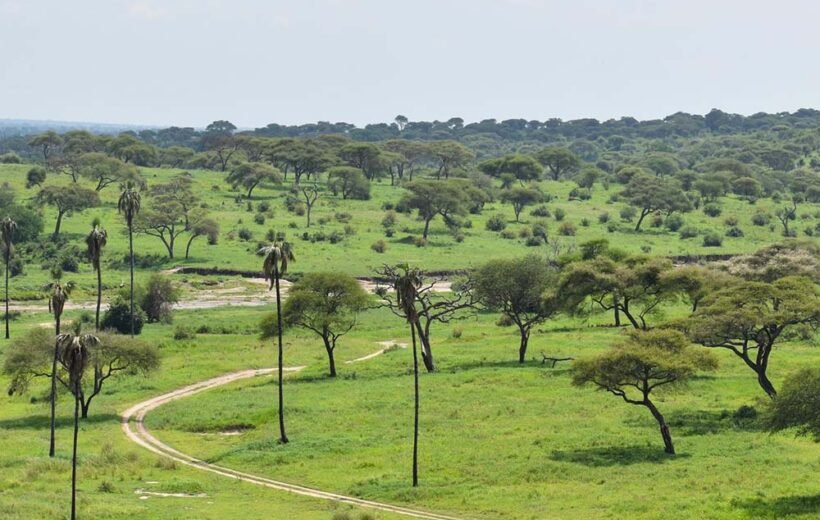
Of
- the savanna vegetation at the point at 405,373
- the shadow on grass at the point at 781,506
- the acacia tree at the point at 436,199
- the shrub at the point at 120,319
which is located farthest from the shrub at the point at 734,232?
the shadow on grass at the point at 781,506

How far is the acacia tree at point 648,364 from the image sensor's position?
50.9m

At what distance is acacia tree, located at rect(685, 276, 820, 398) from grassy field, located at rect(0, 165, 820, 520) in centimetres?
345

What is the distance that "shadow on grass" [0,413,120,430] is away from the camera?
6284 centimetres

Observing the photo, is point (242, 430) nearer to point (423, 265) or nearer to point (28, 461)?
point (28, 461)

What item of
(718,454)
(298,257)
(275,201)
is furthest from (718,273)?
(275,201)

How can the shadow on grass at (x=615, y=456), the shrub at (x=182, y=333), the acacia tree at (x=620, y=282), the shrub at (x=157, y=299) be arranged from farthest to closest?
the shrub at (x=157, y=299) < the shrub at (x=182, y=333) < the acacia tree at (x=620, y=282) < the shadow on grass at (x=615, y=456)

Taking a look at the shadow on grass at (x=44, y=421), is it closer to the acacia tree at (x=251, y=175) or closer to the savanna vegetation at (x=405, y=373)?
the savanna vegetation at (x=405, y=373)

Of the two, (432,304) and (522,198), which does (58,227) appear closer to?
(432,304)

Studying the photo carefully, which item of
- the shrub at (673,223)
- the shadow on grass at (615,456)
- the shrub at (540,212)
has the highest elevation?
the shrub at (540,212)

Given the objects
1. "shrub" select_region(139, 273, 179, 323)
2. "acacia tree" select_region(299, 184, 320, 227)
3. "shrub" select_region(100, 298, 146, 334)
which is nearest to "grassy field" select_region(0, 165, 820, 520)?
"shrub" select_region(139, 273, 179, 323)

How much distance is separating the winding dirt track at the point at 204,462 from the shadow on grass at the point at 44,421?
3.74 feet

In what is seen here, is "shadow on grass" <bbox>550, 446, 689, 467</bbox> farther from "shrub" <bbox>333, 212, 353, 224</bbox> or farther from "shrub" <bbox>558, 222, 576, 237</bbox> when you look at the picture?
"shrub" <bbox>333, 212, 353, 224</bbox>

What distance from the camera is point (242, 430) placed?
206ft

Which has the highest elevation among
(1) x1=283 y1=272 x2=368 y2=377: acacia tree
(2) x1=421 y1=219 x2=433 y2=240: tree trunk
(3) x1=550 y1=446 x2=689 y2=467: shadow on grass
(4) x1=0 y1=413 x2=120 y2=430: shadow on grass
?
(2) x1=421 y1=219 x2=433 y2=240: tree trunk
